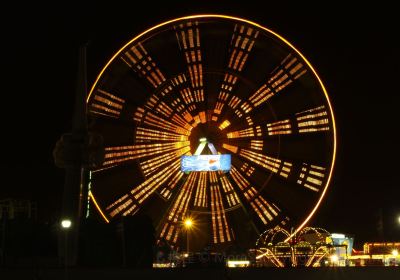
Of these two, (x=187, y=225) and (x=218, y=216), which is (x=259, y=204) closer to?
(x=218, y=216)

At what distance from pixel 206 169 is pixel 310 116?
4.41 metres

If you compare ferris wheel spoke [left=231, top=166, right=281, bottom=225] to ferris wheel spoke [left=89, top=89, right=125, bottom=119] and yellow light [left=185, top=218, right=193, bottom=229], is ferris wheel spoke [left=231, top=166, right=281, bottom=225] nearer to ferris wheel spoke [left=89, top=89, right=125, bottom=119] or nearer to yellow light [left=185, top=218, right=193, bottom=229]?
yellow light [left=185, top=218, right=193, bottom=229]

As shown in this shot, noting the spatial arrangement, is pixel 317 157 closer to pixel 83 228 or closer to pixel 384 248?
pixel 384 248

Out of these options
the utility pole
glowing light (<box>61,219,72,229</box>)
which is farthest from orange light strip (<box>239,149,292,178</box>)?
glowing light (<box>61,219,72,229</box>)

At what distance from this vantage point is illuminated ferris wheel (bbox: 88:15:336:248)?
1041 inches

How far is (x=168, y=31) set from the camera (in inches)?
1069

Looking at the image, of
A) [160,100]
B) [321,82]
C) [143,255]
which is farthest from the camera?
[160,100]

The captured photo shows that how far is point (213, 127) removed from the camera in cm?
2800

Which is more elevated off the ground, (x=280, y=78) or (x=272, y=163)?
(x=280, y=78)

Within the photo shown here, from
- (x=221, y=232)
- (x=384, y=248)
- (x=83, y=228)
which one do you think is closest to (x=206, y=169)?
(x=221, y=232)

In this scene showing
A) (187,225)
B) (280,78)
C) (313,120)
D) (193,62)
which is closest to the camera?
(313,120)

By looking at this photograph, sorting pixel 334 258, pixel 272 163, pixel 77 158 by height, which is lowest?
pixel 334 258

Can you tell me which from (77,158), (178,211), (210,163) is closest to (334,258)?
Answer: (210,163)

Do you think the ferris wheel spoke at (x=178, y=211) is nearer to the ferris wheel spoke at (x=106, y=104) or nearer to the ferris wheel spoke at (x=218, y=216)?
the ferris wheel spoke at (x=218, y=216)
